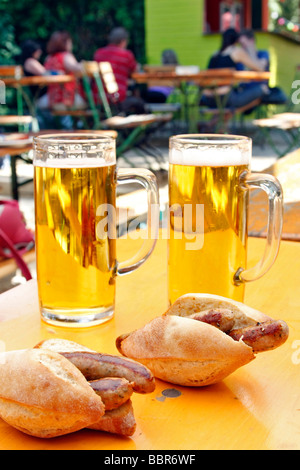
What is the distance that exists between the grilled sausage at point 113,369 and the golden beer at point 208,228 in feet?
0.85

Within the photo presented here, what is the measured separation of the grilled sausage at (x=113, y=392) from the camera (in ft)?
1.50

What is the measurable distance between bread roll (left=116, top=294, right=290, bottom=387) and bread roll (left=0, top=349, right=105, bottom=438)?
0.10 metres

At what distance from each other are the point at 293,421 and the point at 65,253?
335 millimetres

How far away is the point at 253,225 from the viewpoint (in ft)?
4.58

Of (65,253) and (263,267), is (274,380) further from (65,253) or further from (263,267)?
(65,253)

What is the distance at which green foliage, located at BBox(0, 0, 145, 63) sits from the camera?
36.3 feet

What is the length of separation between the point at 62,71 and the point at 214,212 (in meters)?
7.22

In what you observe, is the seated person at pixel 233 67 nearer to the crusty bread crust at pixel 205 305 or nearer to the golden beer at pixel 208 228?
the golden beer at pixel 208 228

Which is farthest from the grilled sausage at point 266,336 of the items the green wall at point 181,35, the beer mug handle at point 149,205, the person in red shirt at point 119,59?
the green wall at point 181,35

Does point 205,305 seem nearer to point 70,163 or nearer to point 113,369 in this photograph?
point 113,369

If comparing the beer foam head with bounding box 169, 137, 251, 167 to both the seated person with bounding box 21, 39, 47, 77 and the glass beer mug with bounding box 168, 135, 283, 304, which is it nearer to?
the glass beer mug with bounding box 168, 135, 283, 304

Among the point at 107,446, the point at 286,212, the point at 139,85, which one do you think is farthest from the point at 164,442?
the point at 139,85

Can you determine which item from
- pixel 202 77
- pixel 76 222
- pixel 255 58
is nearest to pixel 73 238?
pixel 76 222

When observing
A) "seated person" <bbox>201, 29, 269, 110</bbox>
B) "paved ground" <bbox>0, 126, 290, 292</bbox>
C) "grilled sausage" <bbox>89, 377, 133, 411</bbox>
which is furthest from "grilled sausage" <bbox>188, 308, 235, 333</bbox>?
"seated person" <bbox>201, 29, 269, 110</bbox>
